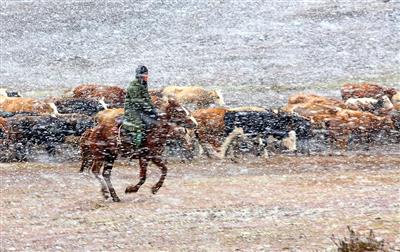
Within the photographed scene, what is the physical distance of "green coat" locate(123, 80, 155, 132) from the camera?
12.3 metres

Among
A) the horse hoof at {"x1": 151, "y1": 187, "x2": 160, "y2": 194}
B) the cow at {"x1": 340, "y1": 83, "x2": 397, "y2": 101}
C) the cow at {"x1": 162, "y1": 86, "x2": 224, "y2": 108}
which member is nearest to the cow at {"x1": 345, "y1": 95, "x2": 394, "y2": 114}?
the cow at {"x1": 340, "y1": 83, "x2": 397, "y2": 101}

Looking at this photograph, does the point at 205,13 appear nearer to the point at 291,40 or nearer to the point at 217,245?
the point at 291,40

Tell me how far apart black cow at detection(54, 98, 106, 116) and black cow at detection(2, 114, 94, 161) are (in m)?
1.93

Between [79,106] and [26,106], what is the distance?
1384 mm

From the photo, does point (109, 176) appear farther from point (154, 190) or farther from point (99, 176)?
point (154, 190)

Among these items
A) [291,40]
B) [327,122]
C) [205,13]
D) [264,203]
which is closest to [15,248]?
[264,203]

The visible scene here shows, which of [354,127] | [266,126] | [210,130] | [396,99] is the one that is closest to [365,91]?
[396,99]

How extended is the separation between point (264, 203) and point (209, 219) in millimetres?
1468

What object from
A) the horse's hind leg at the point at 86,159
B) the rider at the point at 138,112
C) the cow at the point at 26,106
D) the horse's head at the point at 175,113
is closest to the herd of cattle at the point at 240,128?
the cow at the point at 26,106

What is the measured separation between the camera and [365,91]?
21875 millimetres

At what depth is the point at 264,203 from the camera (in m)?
12.6

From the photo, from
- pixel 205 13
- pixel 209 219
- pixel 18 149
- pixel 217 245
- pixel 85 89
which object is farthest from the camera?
pixel 205 13

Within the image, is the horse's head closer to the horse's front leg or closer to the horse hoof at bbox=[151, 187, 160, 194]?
the horse's front leg

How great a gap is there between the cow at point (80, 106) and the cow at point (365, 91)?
7130 millimetres
